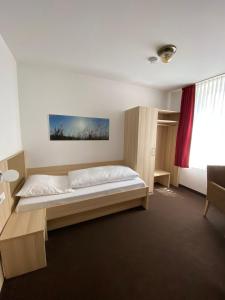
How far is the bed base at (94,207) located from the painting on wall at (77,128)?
131 cm

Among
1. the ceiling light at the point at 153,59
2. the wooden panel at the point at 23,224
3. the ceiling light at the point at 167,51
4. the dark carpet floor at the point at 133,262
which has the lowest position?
the dark carpet floor at the point at 133,262

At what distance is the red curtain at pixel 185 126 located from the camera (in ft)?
9.82

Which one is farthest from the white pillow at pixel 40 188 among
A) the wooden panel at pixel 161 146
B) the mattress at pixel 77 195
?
the wooden panel at pixel 161 146

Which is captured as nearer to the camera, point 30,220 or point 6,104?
point 30,220

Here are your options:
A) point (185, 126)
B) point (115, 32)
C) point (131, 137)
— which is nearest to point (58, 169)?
point (131, 137)

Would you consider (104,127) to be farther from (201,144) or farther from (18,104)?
(201,144)

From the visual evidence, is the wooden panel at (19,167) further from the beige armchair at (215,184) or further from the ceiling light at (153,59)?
the beige armchair at (215,184)

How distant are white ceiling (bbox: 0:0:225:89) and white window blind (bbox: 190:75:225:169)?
1.34 feet

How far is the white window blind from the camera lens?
256 centimetres

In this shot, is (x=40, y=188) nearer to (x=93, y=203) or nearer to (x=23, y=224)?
(x=23, y=224)

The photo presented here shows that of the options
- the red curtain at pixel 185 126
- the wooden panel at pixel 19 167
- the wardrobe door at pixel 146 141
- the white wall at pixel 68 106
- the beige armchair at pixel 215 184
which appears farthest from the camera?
the red curtain at pixel 185 126

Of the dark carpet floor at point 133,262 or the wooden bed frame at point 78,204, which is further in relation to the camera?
the wooden bed frame at point 78,204

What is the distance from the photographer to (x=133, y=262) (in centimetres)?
148

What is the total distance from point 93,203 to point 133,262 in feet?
2.82
